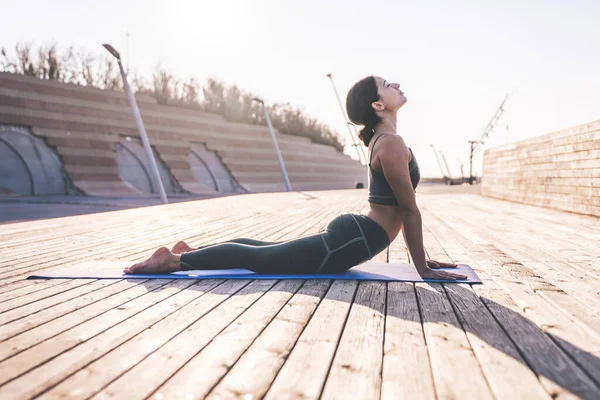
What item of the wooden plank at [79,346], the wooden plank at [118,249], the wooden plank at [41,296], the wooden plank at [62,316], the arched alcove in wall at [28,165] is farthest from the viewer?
the arched alcove in wall at [28,165]

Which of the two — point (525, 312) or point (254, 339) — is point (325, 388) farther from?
point (525, 312)

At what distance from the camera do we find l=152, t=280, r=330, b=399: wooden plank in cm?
171

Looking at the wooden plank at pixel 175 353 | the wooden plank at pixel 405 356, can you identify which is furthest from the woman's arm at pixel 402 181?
the wooden plank at pixel 175 353

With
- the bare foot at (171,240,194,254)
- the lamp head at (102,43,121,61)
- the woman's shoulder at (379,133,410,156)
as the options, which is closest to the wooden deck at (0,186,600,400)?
the bare foot at (171,240,194,254)

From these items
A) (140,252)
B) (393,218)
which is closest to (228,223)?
(140,252)

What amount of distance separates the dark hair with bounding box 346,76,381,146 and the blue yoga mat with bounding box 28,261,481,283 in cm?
103

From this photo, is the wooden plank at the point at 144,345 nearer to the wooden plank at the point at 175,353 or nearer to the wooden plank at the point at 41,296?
the wooden plank at the point at 175,353

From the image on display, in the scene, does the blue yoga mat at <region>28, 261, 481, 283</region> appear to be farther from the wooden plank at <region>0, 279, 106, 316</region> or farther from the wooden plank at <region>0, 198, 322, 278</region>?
the wooden plank at <region>0, 198, 322, 278</region>

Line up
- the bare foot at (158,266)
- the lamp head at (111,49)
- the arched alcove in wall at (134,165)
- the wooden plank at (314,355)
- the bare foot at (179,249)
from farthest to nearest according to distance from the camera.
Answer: the arched alcove in wall at (134,165) < the lamp head at (111,49) < the bare foot at (179,249) < the bare foot at (158,266) < the wooden plank at (314,355)

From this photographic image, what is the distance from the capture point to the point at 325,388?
1673 mm

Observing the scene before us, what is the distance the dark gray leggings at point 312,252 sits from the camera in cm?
331

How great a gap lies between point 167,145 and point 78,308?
22844 millimetres

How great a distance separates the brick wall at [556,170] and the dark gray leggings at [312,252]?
7186mm

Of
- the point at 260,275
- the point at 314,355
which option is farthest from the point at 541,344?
the point at 260,275
